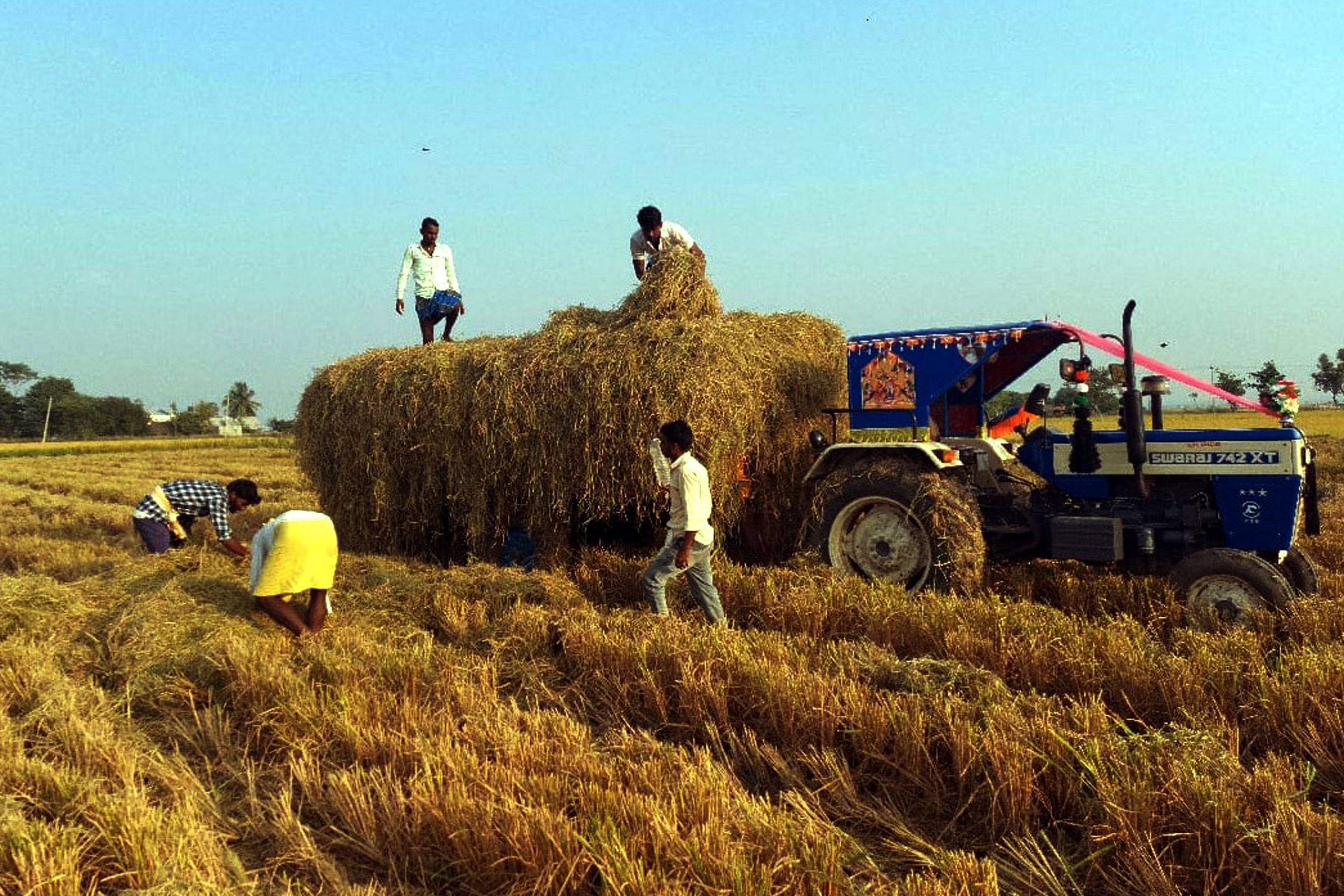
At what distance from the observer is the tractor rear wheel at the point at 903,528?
5777 mm

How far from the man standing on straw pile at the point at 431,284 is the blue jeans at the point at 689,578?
16.4 ft

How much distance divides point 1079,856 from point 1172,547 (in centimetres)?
346

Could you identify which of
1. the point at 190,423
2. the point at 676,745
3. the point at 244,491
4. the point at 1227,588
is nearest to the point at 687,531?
the point at 676,745

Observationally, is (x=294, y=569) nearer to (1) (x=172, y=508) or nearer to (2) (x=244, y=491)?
(2) (x=244, y=491)

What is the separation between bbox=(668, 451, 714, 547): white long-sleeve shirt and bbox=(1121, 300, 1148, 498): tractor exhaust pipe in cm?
246

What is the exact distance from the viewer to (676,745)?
3.61 metres

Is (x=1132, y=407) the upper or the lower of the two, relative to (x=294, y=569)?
upper

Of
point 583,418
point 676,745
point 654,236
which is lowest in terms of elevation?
point 676,745

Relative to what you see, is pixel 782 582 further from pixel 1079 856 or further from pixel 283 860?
pixel 283 860

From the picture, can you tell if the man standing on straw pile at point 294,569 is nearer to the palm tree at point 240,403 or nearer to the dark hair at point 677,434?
the dark hair at point 677,434

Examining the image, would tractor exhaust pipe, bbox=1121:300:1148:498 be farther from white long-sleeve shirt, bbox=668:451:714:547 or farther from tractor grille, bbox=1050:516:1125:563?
white long-sleeve shirt, bbox=668:451:714:547

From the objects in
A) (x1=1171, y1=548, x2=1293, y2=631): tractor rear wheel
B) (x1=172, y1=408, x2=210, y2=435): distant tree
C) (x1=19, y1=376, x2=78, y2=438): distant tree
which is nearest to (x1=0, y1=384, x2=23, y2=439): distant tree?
(x1=19, y1=376, x2=78, y2=438): distant tree

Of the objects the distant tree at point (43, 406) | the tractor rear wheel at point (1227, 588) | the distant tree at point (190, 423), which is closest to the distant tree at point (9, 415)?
the distant tree at point (43, 406)

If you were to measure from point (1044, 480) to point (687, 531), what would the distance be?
8.43 ft
